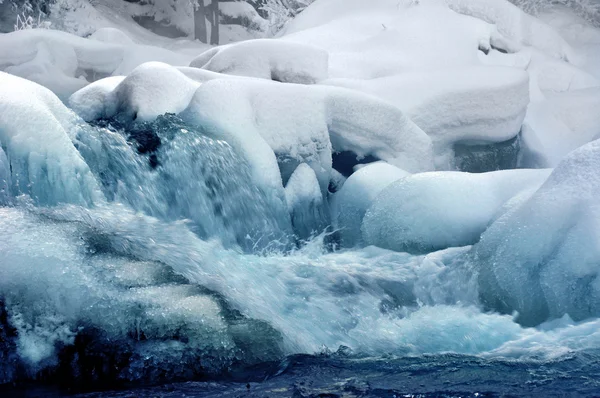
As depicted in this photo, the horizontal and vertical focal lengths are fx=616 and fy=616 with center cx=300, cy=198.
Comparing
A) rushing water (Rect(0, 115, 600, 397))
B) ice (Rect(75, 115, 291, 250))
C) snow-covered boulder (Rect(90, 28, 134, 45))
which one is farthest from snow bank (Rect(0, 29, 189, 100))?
rushing water (Rect(0, 115, 600, 397))

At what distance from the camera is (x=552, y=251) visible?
10.5 ft

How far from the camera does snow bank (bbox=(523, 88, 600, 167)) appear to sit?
26.0 ft

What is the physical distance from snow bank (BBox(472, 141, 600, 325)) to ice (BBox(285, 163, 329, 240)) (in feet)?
5.42

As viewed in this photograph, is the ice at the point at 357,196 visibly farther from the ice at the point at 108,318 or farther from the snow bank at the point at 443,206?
the ice at the point at 108,318

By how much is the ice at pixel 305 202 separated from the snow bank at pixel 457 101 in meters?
1.65

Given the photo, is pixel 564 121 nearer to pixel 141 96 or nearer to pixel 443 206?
pixel 443 206

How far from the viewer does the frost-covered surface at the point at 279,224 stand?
244 cm

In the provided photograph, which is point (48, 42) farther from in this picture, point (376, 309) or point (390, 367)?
point (390, 367)

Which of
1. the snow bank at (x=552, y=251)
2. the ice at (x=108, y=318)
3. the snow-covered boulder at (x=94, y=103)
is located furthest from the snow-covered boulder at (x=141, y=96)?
the snow bank at (x=552, y=251)

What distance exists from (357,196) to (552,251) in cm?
186

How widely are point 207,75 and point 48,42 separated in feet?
14.8

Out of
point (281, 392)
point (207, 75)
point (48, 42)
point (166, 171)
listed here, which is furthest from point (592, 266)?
point (48, 42)

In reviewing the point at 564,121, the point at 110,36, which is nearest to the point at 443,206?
the point at 564,121

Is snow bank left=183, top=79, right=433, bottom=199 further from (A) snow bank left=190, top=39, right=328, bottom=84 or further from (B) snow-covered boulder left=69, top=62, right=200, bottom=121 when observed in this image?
(A) snow bank left=190, top=39, right=328, bottom=84
